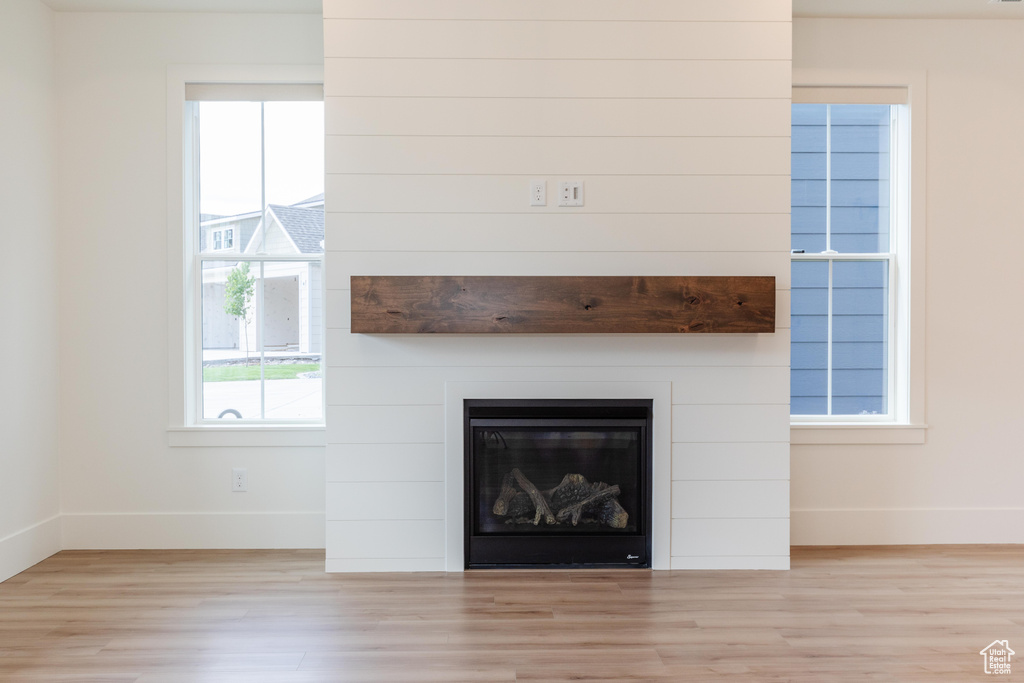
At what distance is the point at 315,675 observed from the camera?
2002 millimetres

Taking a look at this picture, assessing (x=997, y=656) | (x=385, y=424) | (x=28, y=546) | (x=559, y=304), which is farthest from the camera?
(x=28, y=546)

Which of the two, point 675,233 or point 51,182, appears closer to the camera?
point 675,233

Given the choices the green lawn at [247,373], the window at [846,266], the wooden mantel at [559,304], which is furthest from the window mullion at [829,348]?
the green lawn at [247,373]

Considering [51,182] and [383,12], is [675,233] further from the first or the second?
[51,182]

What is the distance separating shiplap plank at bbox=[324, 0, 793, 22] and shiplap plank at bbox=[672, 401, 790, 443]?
1.60 meters

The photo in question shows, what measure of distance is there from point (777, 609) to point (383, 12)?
275cm

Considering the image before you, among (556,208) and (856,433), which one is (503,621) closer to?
(556,208)

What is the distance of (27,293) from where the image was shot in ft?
9.93

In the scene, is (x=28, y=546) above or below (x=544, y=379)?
below

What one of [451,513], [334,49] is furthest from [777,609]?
[334,49]

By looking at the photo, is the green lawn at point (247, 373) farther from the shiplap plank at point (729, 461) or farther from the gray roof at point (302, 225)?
the shiplap plank at point (729, 461)

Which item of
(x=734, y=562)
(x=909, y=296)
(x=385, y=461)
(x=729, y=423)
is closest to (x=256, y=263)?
(x=385, y=461)

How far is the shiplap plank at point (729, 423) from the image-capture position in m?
2.90

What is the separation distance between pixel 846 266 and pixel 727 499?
137 cm
